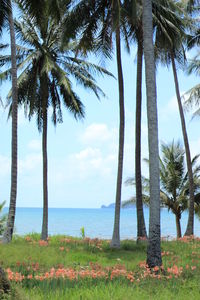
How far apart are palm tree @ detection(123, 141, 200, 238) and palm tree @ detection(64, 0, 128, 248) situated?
9438mm

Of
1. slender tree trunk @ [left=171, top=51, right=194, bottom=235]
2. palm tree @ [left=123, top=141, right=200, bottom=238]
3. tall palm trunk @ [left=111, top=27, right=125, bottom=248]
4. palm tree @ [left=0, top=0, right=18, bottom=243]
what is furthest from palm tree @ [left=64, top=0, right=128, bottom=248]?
palm tree @ [left=123, top=141, right=200, bottom=238]

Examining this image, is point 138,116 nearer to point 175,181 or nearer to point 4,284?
point 175,181

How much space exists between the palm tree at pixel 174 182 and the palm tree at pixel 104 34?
9.44 metres

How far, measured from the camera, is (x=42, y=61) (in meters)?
18.2

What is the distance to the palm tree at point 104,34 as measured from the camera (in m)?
14.8

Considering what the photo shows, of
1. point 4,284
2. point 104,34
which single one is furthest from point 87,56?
point 4,284

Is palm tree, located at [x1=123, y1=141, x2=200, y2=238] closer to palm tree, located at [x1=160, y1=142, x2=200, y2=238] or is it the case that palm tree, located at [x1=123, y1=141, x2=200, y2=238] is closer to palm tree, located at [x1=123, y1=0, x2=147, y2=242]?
palm tree, located at [x1=160, y1=142, x2=200, y2=238]

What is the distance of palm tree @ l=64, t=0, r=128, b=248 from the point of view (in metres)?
14.8

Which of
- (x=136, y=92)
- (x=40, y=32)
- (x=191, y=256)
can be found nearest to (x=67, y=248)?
(x=191, y=256)

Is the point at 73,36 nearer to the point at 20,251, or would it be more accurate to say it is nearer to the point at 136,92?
the point at 136,92

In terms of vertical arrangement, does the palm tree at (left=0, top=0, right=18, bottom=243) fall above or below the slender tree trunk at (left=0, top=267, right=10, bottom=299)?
above

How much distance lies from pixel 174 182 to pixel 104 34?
39.1ft

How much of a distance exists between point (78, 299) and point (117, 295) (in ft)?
1.93

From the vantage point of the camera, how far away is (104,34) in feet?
50.7
